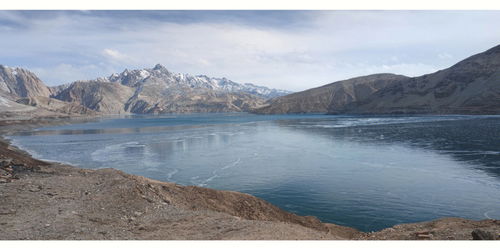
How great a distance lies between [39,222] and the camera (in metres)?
12.4

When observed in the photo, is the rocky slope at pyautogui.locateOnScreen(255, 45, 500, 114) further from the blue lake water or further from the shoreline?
the shoreline

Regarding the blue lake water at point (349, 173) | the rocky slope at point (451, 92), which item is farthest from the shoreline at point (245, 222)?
the rocky slope at point (451, 92)

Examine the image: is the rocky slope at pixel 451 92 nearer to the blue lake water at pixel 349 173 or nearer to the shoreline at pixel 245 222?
the blue lake water at pixel 349 173

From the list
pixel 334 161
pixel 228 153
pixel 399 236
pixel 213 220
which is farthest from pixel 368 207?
pixel 228 153

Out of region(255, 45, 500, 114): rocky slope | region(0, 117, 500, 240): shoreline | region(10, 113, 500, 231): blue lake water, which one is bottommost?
region(10, 113, 500, 231): blue lake water

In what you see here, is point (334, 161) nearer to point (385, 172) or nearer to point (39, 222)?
point (385, 172)

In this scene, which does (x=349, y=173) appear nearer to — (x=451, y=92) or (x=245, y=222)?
(x=245, y=222)

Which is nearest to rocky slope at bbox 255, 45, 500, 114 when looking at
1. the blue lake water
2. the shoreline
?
the blue lake water

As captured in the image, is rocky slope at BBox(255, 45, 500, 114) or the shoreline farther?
rocky slope at BBox(255, 45, 500, 114)

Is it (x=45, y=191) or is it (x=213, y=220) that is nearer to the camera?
(x=213, y=220)

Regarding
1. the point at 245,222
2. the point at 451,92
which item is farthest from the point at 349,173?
the point at 451,92

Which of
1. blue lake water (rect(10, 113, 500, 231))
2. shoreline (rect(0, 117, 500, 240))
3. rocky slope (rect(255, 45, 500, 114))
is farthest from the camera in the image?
rocky slope (rect(255, 45, 500, 114))

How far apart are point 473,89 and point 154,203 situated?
541ft

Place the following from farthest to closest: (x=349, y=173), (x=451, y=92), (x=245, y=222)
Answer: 1. (x=451, y=92)
2. (x=349, y=173)
3. (x=245, y=222)
